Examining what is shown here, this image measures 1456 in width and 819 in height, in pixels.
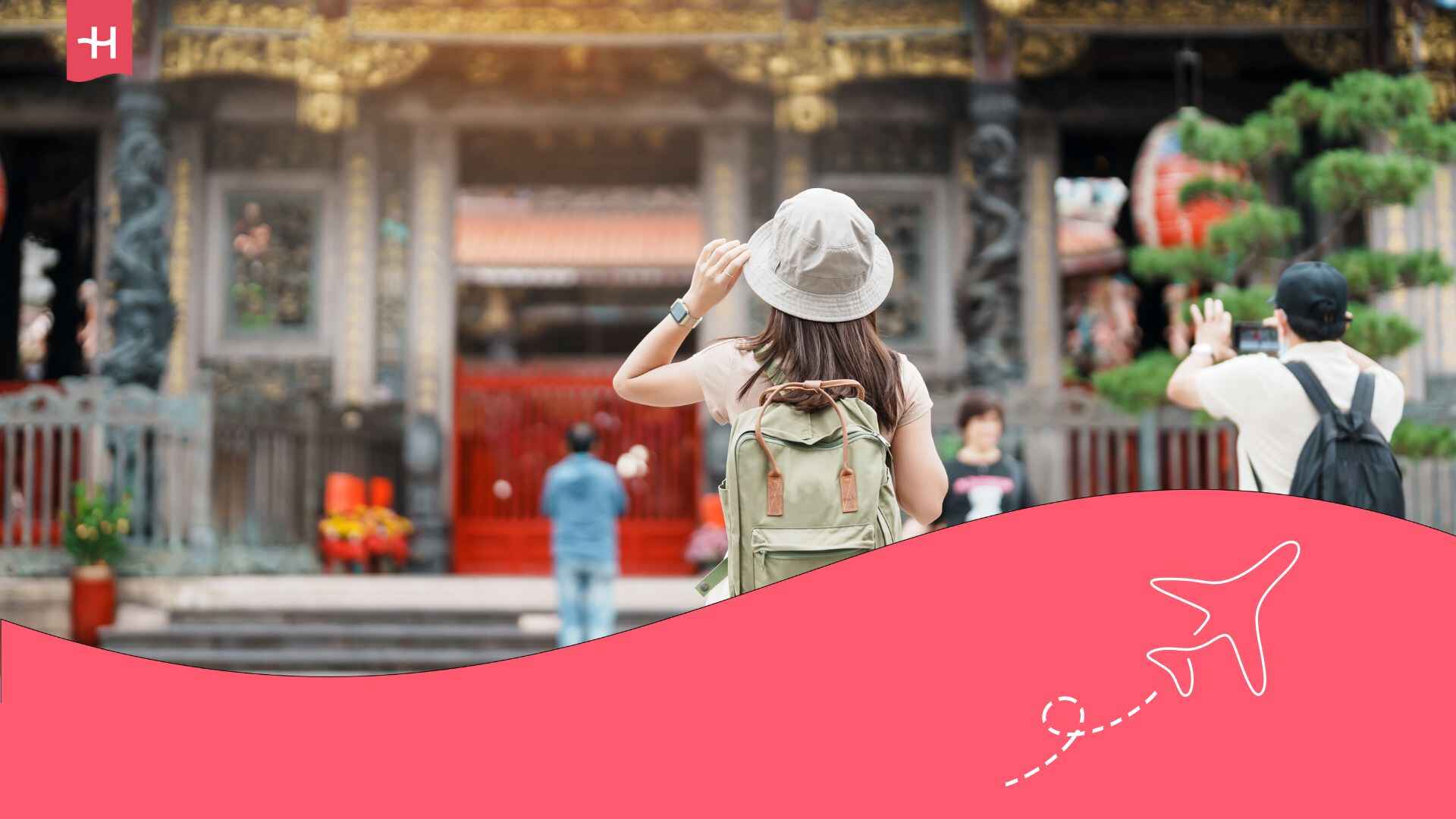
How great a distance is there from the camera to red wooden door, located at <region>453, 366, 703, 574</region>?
10.7 metres

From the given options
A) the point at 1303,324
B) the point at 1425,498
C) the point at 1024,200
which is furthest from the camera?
the point at 1024,200

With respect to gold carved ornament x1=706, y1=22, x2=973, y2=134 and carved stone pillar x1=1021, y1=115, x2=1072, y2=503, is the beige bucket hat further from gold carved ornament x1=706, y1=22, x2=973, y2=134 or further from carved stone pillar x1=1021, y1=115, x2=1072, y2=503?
carved stone pillar x1=1021, y1=115, x2=1072, y2=503

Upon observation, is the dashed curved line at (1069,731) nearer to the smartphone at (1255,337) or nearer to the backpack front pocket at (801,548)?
the backpack front pocket at (801,548)

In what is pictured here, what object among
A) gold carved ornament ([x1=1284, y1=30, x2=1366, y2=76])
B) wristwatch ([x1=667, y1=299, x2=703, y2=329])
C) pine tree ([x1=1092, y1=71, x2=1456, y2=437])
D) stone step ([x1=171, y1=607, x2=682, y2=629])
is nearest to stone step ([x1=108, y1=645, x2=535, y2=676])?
stone step ([x1=171, y1=607, x2=682, y2=629])

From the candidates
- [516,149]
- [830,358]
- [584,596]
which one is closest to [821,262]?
[830,358]

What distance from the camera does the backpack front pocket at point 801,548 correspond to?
1937mm

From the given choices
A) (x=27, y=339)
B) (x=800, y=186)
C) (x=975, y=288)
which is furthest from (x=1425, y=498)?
(x=27, y=339)

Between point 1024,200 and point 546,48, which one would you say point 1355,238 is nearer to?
point 1024,200

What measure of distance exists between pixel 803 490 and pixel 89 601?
24.0 ft

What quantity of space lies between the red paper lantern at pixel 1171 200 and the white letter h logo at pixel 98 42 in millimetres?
6976

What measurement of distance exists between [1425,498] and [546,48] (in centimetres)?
679

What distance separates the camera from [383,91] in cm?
1066

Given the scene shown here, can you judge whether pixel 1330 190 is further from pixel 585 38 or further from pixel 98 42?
pixel 98 42

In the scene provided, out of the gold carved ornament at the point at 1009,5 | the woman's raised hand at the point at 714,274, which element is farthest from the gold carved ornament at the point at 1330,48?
the woman's raised hand at the point at 714,274
